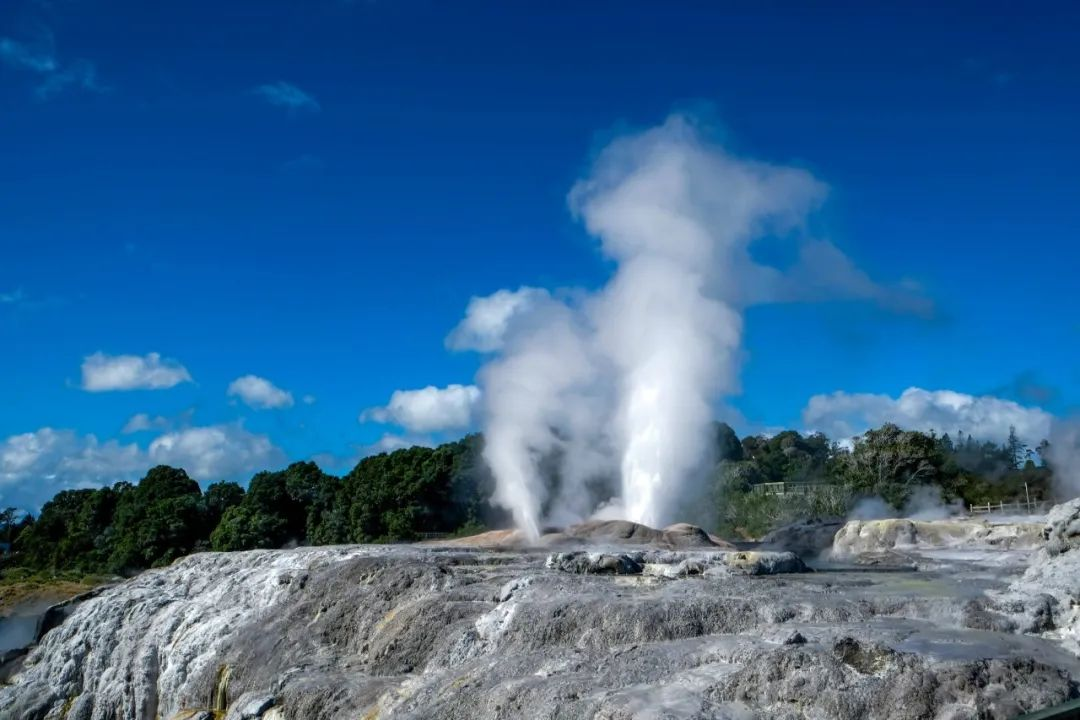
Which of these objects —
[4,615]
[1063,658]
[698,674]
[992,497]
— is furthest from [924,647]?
[4,615]

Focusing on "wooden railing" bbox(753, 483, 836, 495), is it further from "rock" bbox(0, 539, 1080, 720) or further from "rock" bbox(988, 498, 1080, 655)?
"rock" bbox(988, 498, 1080, 655)

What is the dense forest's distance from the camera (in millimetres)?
51688

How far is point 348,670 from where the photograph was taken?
1248cm

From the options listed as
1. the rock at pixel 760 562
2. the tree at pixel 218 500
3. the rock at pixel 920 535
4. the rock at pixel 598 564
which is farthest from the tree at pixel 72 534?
the rock at pixel 760 562

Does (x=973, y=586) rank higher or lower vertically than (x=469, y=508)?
lower

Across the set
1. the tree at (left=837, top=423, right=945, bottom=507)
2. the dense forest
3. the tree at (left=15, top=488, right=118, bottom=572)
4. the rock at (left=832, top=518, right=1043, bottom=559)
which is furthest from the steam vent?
the tree at (left=15, top=488, right=118, bottom=572)

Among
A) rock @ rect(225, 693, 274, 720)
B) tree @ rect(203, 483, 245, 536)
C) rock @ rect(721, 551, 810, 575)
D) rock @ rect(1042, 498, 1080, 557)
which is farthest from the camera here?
tree @ rect(203, 483, 245, 536)

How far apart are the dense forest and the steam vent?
92.8 ft

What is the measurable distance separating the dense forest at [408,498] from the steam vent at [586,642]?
92.8 ft

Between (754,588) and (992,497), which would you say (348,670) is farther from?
(992,497)

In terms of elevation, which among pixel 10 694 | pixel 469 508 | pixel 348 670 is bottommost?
pixel 10 694

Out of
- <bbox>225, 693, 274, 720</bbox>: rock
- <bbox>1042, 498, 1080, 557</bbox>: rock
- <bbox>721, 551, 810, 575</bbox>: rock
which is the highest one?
<bbox>1042, 498, 1080, 557</bbox>: rock

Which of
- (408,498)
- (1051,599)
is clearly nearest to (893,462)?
(408,498)

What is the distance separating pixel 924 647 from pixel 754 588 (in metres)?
3.95
